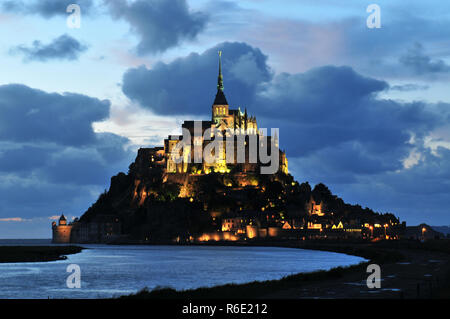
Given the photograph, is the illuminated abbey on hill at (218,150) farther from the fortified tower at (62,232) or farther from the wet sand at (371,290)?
the wet sand at (371,290)

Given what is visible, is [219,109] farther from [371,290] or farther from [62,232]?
[371,290]

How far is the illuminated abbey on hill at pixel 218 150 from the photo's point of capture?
560 feet

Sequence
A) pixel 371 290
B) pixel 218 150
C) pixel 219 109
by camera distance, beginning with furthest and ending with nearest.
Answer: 1. pixel 219 109
2. pixel 218 150
3. pixel 371 290

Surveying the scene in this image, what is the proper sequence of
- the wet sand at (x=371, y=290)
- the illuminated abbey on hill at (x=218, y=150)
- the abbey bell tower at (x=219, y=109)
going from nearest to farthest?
1. the wet sand at (x=371, y=290)
2. the illuminated abbey on hill at (x=218, y=150)
3. the abbey bell tower at (x=219, y=109)

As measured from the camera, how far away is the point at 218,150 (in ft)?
561

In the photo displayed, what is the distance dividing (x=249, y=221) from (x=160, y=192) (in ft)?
93.7

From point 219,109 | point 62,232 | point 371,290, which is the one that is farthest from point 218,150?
point 371,290

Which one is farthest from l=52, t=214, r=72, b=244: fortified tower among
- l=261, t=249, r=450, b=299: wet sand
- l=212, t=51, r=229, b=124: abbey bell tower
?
l=261, t=249, r=450, b=299: wet sand

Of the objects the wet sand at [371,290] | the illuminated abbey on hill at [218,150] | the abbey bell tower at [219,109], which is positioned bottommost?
the wet sand at [371,290]

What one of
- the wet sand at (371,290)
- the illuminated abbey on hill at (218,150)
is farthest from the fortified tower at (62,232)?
the wet sand at (371,290)

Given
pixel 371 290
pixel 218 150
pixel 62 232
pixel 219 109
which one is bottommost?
pixel 62 232

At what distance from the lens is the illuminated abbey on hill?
170625 mm

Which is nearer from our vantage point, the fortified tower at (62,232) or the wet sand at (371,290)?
the wet sand at (371,290)

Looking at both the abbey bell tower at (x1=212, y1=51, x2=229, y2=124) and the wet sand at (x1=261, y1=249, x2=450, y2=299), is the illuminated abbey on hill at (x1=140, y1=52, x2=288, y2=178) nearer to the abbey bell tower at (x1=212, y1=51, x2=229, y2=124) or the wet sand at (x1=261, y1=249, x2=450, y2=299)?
the abbey bell tower at (x1=212, y1=51, x2=229, y2=124)
